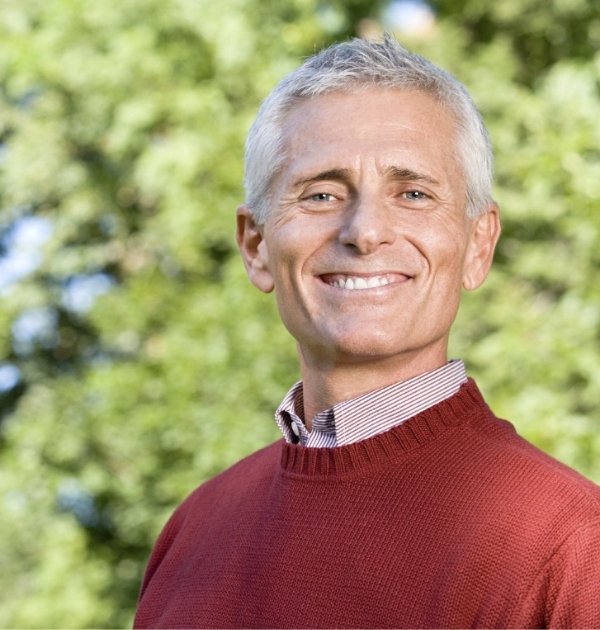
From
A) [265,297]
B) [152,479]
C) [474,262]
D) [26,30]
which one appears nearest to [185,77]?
[26,30]

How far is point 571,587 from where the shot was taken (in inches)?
46.4

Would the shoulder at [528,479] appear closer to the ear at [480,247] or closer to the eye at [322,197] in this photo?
the ear at [480,247]

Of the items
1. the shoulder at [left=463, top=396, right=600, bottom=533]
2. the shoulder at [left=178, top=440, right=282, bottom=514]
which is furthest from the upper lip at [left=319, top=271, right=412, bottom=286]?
Result: the shoulder at [left=178, top=440, right=282, bottom=514]

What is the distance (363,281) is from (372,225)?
9cm

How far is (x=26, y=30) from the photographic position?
218 inches

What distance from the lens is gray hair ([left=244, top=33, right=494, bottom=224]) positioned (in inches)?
59.9

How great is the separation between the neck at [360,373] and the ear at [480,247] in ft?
0.47

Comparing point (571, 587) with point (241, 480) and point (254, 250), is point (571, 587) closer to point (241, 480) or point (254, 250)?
point (241, 480)

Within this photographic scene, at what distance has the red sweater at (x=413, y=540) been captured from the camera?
4.00 feet

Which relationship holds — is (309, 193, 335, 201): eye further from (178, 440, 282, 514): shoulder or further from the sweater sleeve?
the sweater sleeve

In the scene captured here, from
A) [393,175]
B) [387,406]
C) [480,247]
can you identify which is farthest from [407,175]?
[387,406]

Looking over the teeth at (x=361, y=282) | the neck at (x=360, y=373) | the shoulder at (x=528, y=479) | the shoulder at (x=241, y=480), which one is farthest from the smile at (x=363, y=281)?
the shoulder at (x=241, y=480)

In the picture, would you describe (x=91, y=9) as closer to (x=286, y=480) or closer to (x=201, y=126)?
(x=201, y=126)

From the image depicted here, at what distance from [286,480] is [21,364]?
4857 mm
